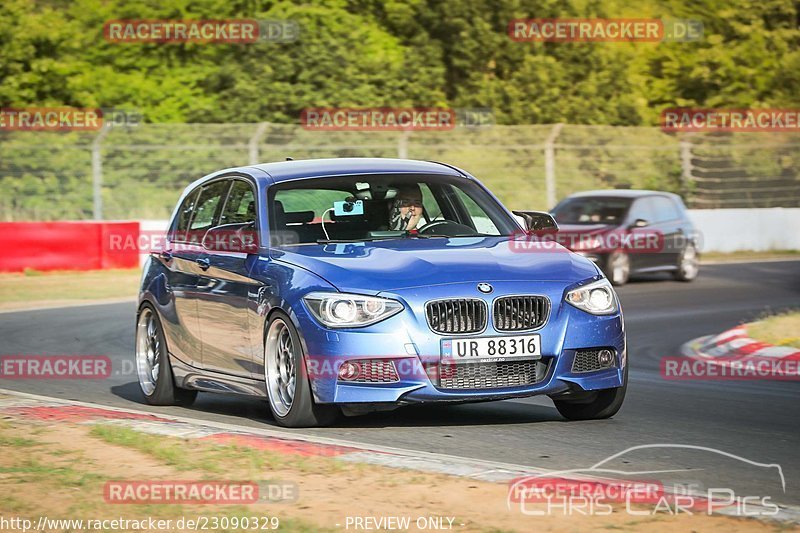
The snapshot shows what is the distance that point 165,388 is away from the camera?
11.0 meters

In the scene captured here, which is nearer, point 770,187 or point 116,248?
point 116,248

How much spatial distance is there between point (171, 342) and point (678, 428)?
3.65m

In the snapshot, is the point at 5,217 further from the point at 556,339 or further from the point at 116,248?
the point at 556,339

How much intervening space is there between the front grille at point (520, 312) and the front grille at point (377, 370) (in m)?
0.62

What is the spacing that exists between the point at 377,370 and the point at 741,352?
7043 millimetres

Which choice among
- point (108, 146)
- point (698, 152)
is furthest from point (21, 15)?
point (698, 152)

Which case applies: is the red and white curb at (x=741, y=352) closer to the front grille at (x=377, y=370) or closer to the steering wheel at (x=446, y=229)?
the steering wheel at (x=446, y=229)

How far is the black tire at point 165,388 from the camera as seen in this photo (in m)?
→ 10.9

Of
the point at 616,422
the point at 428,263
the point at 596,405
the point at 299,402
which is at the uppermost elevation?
the point at 428,263

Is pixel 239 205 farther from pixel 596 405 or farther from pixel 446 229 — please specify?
pixel 596 405

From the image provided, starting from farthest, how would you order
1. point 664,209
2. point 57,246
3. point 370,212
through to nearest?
1. point 57,246
2. point 664,209
3. point 370,212

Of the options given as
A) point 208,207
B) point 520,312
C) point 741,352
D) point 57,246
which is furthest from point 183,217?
point 57,246

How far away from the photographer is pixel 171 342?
10.8 meters

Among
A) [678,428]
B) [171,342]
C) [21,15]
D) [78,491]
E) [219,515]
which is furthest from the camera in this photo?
[21,15]
